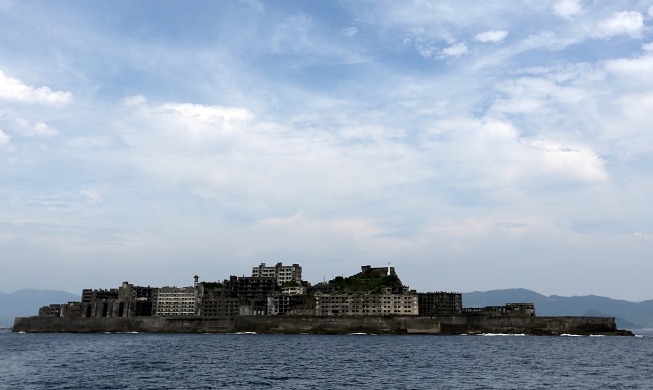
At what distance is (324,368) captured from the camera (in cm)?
8300

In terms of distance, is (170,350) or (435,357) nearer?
(435,357)

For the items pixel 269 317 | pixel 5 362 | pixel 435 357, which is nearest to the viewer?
pixel 5 362

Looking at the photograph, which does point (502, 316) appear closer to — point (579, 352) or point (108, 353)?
point (579, 352)

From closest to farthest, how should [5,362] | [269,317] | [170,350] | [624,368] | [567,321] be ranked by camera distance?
1. [624,368]
2. [5,362]
3. [170,350]
4. [567,321]
5. [269,317]

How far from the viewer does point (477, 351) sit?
113938 millimetres

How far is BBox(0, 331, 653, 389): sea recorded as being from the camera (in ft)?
216

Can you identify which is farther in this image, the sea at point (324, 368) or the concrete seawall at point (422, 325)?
the concrete seawall at point (422, 325)

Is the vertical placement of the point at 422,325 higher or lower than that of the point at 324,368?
higher

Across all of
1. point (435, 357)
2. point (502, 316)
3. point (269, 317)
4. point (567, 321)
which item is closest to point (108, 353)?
point (435, 357)

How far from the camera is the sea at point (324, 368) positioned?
65.9 m

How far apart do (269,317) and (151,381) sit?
130 m

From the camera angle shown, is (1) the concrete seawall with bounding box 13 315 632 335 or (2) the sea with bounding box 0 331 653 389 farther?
(1) the concrete seawall with bounding box 13 315 632 335

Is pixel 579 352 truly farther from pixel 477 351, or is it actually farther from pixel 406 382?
pixel 406 382

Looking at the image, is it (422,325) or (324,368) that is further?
(422,325)
